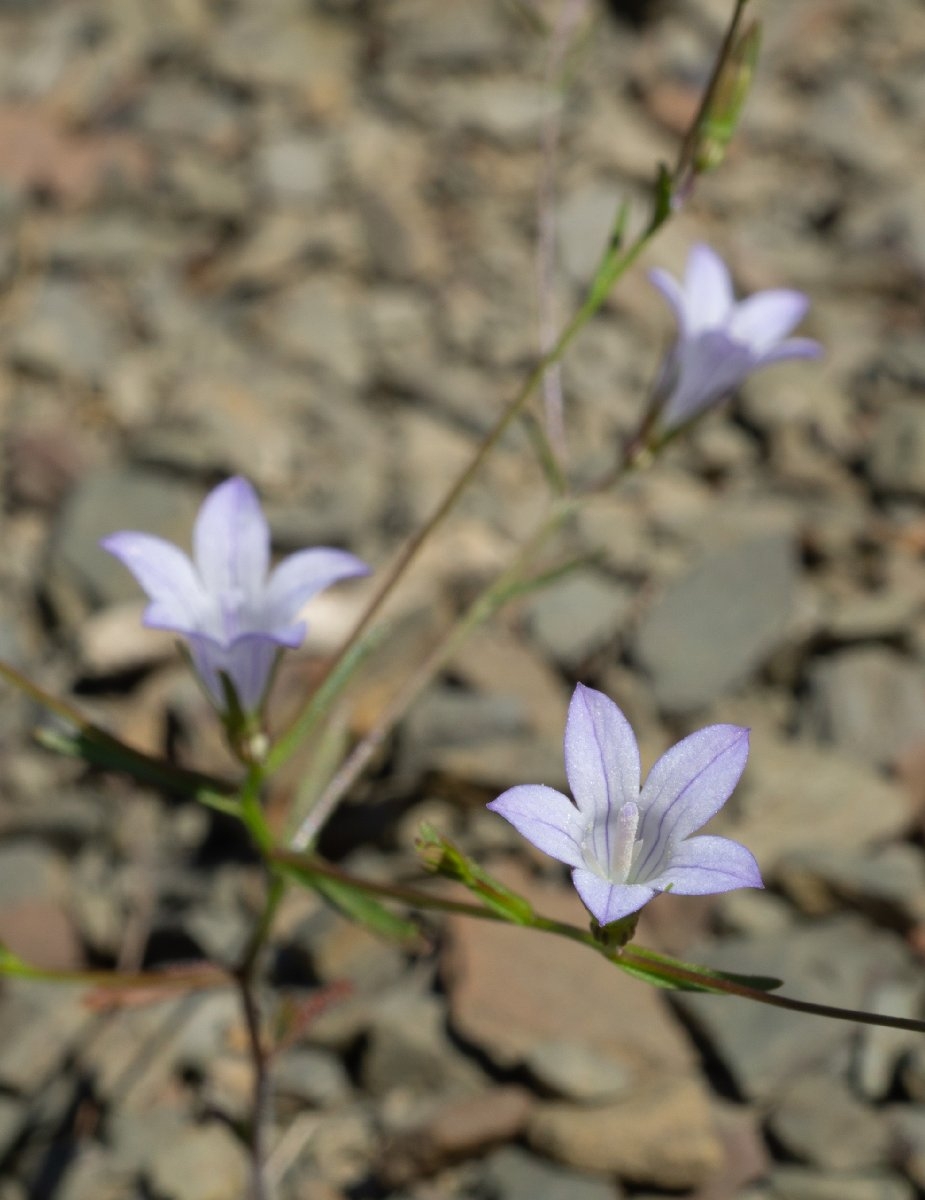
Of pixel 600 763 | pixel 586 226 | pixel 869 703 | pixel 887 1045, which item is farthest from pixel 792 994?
pixel 586 226

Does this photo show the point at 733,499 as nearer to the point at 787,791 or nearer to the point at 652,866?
the point at 787,791

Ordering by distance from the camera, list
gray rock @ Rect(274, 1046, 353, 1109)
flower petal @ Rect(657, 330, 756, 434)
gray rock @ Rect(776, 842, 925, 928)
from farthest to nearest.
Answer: gray rock @ Rect(776, 842, 925, 928)
gray rock @ Rect(274, 1046, 353, 1109)
flower petal @ Rect(657, 330, 756, 434)

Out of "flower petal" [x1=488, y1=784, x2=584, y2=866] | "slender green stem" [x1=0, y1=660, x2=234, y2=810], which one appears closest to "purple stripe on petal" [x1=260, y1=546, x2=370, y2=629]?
"slender green stem" [x1=0, y1=660, x2=234, y2=810]

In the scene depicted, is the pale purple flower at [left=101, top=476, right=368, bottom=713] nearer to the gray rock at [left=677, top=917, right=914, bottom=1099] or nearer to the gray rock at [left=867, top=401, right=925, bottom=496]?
the gray rock at [left=677, top=917, right=914, bottom=1099]

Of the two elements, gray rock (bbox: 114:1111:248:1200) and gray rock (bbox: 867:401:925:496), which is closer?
gray rock (bbox: 114:1111:248:1200)

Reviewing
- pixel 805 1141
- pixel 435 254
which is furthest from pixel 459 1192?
pixel 435 254

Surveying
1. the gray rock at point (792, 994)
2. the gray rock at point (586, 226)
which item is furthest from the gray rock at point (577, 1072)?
the gray rock at point (586, 226)
